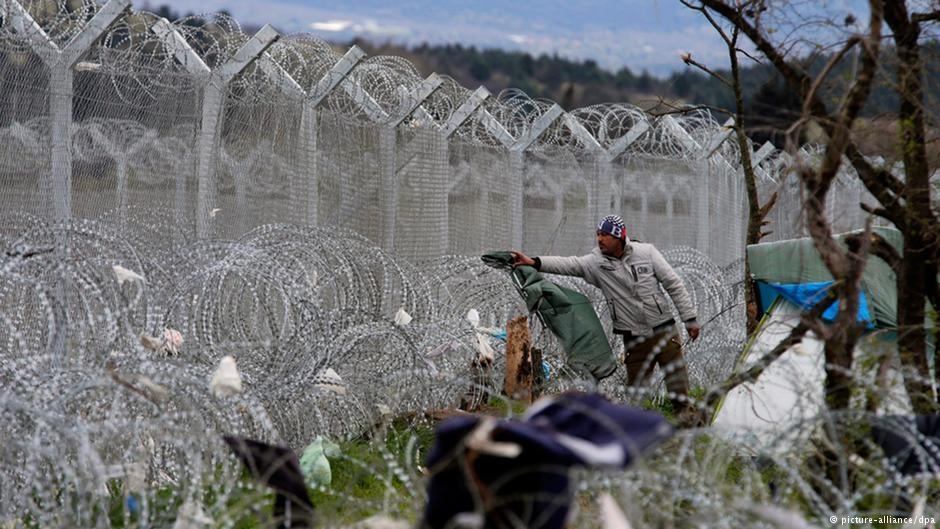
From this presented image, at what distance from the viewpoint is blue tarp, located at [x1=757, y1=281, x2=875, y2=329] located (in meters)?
7.28

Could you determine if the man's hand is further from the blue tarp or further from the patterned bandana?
the blue tarp

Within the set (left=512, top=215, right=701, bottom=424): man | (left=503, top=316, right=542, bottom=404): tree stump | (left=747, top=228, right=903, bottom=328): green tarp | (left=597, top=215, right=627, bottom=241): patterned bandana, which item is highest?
(left=597, top=215, right=627, bottom=241): patterned bandana

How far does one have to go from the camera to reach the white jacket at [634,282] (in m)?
8.91

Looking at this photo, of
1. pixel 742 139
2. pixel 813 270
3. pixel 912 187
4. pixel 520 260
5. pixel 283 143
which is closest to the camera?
pixel 912 187

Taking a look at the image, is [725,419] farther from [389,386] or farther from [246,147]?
[246,147]

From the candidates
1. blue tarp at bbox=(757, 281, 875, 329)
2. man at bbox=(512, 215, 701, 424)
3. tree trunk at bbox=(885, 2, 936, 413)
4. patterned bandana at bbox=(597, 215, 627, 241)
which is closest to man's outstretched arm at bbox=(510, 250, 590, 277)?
man at bbox=(512, 215, 701, 424)

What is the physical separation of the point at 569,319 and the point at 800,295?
5.72ft

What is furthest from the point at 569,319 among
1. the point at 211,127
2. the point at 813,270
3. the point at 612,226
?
the point at 211,127

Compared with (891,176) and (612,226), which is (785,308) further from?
(891,176)

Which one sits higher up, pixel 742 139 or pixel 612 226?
pixel 742 139

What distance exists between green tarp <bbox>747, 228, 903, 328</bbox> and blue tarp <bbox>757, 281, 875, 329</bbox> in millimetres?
48

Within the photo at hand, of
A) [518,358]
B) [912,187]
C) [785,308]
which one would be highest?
[912,187]

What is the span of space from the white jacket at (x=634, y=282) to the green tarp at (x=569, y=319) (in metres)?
0.15

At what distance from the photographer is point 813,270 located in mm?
7992
